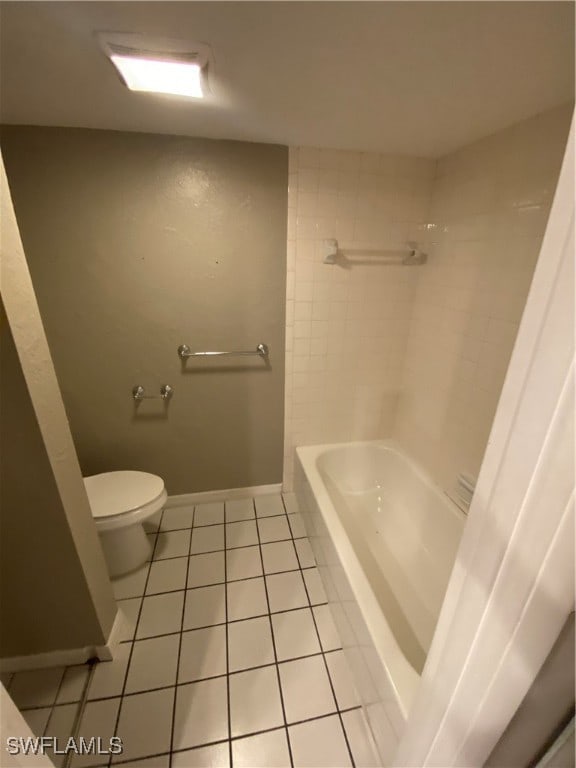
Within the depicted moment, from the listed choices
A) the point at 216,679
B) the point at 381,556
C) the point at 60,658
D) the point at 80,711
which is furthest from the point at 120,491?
the point at 381,556

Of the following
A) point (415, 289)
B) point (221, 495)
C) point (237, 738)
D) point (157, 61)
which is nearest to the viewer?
point (157, 61)

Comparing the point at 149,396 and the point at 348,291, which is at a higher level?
the point at 348,291

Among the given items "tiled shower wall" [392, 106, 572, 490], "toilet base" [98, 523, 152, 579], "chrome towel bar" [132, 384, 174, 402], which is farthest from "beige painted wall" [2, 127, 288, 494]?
"tiled shower wall" [392, 106, 572, 490]

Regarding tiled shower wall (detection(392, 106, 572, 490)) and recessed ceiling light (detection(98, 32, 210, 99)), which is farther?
tiled shower wall (detection(392, 106, 572, 490))

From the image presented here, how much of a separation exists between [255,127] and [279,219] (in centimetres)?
37

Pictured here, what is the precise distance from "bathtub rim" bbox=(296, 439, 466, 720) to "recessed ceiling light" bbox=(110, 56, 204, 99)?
168cm

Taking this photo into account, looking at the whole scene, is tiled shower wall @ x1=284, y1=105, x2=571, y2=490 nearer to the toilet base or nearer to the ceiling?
the ceiling

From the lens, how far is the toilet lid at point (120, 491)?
1435 millimetres

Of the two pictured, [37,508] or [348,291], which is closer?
[37,508]

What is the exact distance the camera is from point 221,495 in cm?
202

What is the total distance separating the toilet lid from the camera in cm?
143

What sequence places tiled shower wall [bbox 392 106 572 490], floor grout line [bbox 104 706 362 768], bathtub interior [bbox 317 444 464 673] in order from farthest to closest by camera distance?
bathtub interior [bbox 317 444 464 673]
tiled shower wall [bbox 392 106 572 490]
floor grout line [bbox 104 706 362 768]

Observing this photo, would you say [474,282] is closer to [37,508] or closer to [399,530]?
[399,530]

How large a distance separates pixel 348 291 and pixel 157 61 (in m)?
1.19
